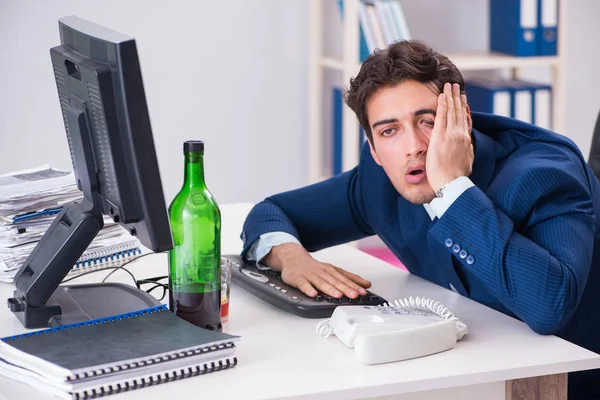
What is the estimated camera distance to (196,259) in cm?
148

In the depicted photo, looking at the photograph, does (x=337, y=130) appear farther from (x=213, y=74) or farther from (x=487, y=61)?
(x=487, y=61)

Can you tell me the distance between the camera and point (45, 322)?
1.51 meters

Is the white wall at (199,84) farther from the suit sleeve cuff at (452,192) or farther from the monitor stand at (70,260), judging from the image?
the suit sleeve cuff at (452,192)

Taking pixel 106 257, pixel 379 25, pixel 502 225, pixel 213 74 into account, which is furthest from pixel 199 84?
pixel 502 225

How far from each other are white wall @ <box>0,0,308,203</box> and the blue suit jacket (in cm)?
175

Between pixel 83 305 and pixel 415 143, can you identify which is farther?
pixel 415 143

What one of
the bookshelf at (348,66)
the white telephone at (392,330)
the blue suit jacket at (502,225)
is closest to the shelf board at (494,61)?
the bookshelf at (348,66)

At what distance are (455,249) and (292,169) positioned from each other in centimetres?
240

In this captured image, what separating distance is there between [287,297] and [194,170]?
0.31 meters

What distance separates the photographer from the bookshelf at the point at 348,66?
3.53 meters

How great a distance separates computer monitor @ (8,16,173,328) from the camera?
4.27 ft

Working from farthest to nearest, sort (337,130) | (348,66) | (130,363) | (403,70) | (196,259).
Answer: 1. (337,130)
2. (348,66)
3. (403,70)
4. (196,259)
5. (130,363)

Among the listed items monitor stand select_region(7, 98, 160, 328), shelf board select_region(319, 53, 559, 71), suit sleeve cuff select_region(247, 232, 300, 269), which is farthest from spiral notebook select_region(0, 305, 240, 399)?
shelf board select_region(319, 53, 559, 71)

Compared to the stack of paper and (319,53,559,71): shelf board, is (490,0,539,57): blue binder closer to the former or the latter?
(319,53,559,71): shelf board
